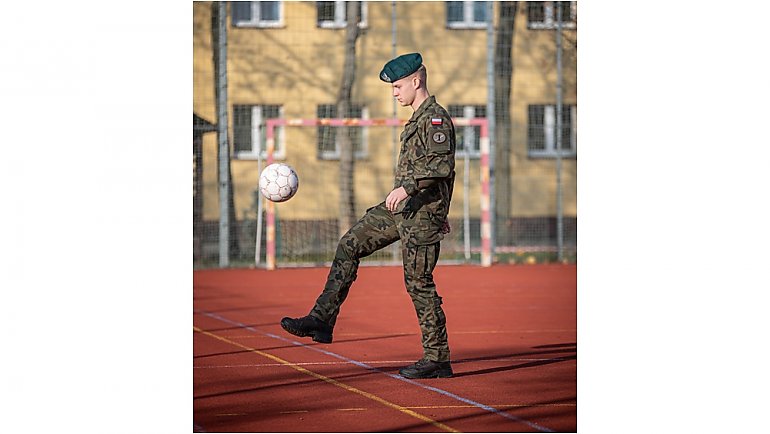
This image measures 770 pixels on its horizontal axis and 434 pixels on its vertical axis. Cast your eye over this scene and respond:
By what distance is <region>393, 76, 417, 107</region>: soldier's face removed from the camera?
7.32 m

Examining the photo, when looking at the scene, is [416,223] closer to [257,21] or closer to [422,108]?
[422,108]

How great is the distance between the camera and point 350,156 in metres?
21.9

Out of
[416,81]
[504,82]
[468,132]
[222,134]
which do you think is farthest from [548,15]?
[416,81]

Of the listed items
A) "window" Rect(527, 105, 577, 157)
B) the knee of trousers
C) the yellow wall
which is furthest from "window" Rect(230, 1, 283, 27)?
the knee of trousers

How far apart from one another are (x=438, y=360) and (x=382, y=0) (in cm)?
1568

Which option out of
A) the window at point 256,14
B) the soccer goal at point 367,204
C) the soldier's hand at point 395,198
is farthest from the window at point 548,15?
the soldier's hand at point 395,198

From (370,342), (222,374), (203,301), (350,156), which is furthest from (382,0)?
(222,374)

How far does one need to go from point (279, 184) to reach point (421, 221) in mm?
1832

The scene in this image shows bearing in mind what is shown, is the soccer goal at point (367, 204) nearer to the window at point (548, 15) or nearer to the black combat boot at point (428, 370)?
the window at point (548, 15)

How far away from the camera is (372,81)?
25281 mm

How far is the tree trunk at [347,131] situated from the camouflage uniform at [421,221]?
14085 mm

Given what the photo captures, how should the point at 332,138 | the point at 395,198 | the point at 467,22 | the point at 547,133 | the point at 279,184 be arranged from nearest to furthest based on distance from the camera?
the point at 395,198 < the point at 279,184 < the point at 332,138 < the point at 547,133 < the point at 467,22

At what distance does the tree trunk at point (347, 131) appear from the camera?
2177cm

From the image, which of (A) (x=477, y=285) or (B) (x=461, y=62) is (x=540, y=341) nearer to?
(A) (x=477, y=285)
